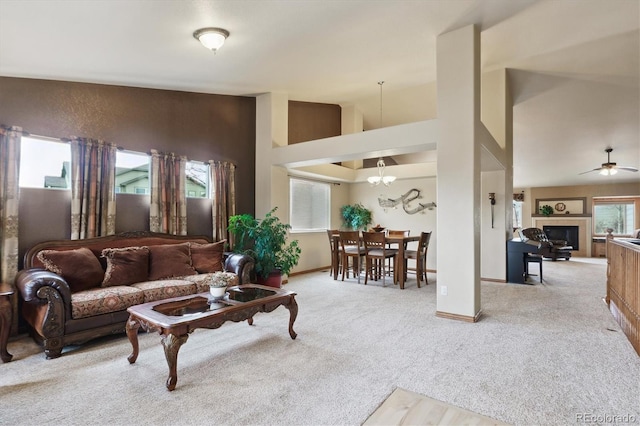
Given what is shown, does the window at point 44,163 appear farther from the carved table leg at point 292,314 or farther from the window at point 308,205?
the window at point 308,205

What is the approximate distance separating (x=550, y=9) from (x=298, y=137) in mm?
4554

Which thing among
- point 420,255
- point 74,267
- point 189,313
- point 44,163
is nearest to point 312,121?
point 420,255

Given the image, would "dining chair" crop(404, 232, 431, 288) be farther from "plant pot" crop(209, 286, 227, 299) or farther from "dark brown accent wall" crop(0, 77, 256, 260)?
"plant pot" crop(209, 286, 227, 299)

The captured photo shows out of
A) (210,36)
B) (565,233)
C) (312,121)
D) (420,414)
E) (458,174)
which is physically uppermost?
(312,121)

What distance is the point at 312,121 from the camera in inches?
295

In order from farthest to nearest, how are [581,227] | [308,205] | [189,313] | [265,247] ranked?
[581,227] < [308,205] < [265,247] < [189,313]

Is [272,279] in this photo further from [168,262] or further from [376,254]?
[376,254]

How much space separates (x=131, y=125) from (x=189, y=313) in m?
3.15

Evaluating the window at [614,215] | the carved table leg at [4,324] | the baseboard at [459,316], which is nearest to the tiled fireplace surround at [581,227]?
the window at [614,215]

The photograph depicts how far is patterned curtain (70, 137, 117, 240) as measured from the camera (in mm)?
4047

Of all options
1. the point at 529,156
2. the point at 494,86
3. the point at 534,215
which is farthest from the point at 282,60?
the point at 534,215

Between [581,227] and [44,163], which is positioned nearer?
[44,163]

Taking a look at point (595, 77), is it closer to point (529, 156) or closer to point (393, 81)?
point (393, 81)

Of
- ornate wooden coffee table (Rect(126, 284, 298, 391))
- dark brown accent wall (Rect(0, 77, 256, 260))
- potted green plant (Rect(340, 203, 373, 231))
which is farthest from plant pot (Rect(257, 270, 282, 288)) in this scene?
potted green plant (Rect(340, 203, 373, 231))
